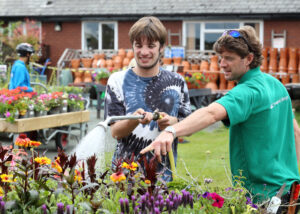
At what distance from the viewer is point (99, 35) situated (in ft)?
76.8

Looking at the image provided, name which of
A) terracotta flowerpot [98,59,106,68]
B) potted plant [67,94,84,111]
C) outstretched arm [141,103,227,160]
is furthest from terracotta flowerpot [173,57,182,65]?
outstretched arm [141,103,227,160]

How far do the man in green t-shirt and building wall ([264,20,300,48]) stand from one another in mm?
18326

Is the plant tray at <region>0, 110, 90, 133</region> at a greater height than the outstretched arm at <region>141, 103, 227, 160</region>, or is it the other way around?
the outstretched arm at <region>141, 103, 227, 160</region>

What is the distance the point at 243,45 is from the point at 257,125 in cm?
38

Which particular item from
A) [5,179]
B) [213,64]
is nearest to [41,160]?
[5,179]

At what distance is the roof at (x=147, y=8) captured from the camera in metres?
20.2

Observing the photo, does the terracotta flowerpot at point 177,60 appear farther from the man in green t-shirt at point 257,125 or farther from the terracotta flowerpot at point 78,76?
the man in green t-shirt at point 257,125

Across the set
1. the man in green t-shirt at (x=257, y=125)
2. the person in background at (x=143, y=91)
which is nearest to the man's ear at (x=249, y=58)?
the man in green t-shirt at (x=257, y=125)

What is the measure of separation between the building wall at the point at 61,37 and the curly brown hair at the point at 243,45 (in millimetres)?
21473

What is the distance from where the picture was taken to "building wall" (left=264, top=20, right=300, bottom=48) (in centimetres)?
1998

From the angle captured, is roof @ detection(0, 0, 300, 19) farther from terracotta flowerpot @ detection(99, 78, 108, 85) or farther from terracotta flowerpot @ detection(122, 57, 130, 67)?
terracotta flowerpot @ detection(99, 78, 108, 85)

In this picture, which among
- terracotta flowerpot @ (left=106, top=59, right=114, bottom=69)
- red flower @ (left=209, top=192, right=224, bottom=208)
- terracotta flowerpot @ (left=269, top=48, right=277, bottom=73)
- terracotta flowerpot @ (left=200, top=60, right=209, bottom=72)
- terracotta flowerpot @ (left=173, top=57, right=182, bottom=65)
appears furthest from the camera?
terracotta flowerpot @ (left=106, top=59, right=114, bottom=69)

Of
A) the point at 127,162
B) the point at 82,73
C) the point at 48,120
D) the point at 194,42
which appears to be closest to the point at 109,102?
the point at 127,162

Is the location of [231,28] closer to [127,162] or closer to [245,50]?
[245,50]
